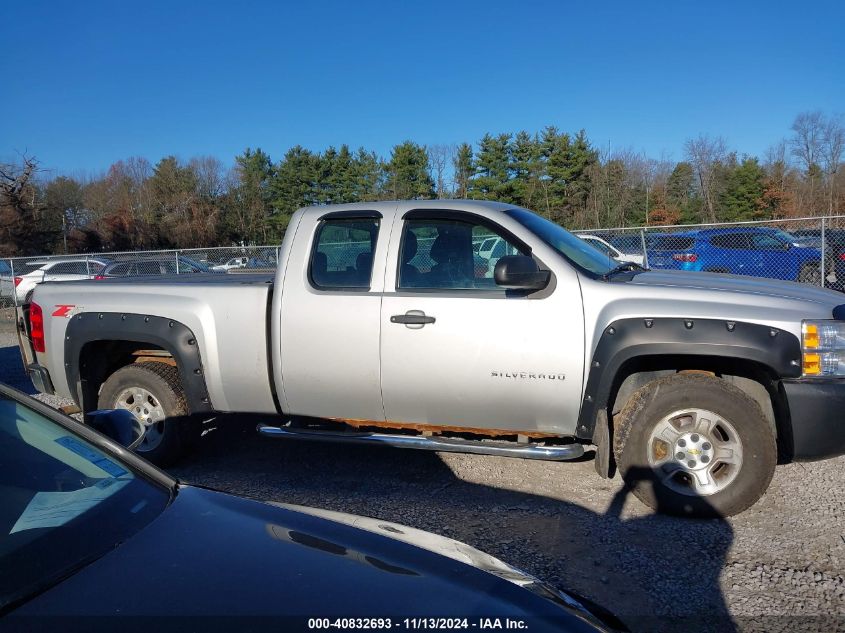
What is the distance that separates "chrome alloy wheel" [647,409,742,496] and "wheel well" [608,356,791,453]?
1.06 ft

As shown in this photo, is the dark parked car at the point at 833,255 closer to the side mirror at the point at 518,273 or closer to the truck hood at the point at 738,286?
the truck hood at the point at 738,286

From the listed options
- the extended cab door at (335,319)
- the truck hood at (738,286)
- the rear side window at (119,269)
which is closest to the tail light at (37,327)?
the extended cab door at (335,319)

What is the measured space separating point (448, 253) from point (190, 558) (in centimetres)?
303

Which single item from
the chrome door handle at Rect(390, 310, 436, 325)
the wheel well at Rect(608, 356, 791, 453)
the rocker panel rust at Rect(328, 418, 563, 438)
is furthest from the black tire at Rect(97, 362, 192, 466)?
the wheel well at Rect(608, 356, 791, 453)

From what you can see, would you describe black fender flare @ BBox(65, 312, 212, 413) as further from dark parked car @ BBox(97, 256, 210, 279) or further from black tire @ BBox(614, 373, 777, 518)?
dark parked car @ BBox(97, 256, 210, 279)

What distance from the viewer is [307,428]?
480 centimetres

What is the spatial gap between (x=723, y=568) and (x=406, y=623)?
2.56 metres

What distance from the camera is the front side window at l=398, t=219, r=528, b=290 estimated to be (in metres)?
4.36

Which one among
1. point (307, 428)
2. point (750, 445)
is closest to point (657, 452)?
point (750, 445)

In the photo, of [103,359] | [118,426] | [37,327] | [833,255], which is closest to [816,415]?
[118,426]

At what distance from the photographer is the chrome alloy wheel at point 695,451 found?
396cm

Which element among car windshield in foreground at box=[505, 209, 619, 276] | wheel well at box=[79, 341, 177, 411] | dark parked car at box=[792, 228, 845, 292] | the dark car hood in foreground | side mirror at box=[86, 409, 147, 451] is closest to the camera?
the dark car hood in foreground

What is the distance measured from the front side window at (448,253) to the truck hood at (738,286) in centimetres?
94

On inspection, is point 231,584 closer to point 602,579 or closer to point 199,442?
point 602,579
